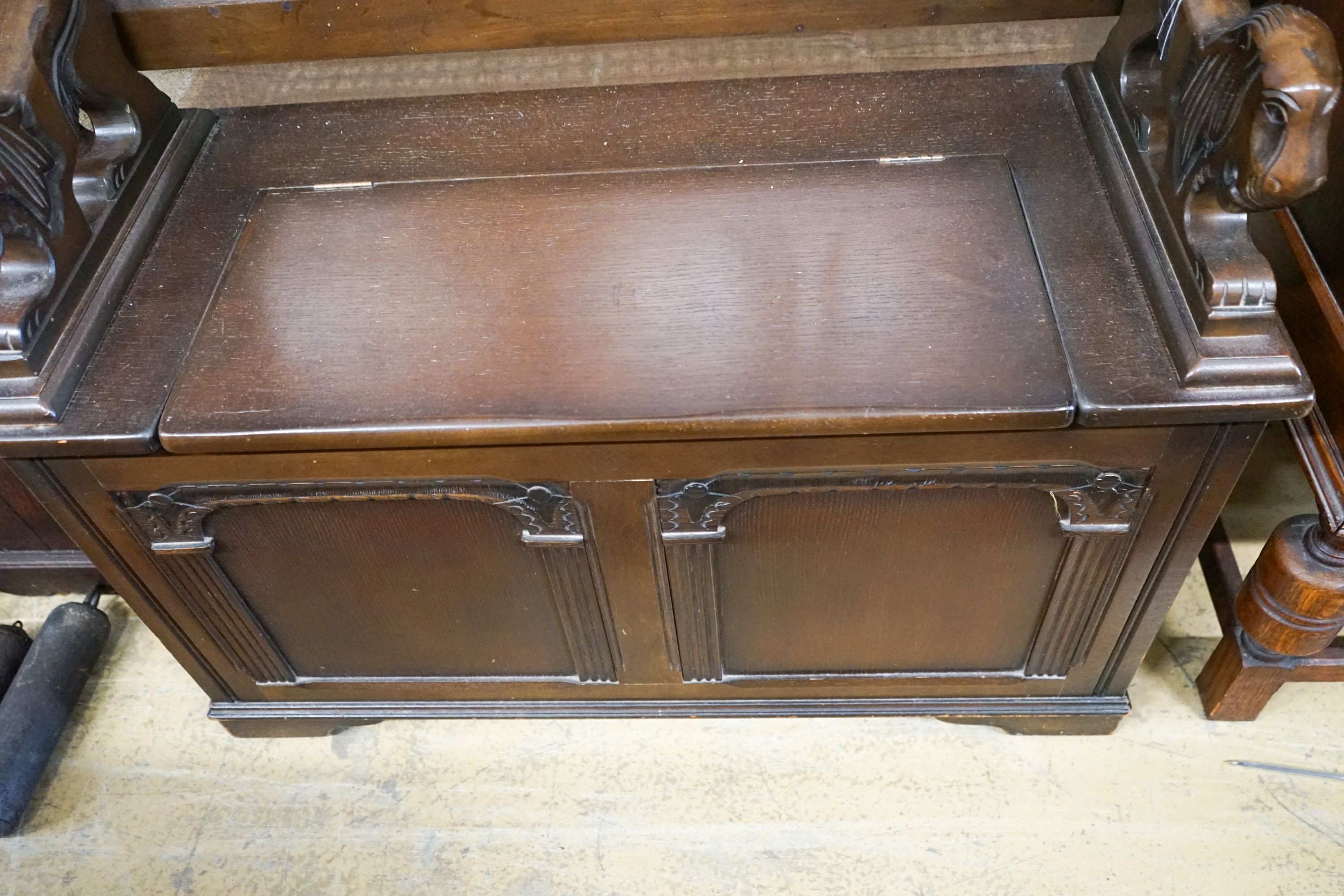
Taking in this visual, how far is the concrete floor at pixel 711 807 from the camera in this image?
1.36m

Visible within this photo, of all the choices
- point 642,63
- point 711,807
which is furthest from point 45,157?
point 711,807

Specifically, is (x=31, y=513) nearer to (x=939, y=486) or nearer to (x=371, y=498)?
(x=371, y=498)

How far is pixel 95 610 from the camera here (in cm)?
162

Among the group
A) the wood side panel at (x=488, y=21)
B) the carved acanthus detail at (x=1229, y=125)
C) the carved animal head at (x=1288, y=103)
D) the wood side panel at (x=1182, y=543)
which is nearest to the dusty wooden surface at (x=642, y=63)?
the wood side panel at (x=488, y=21)

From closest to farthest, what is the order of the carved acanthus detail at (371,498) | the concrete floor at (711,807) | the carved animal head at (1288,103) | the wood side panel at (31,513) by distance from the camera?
the carved animal head at (1288,103) → the carved acanthus detail at (371,498) → the concrete floor at (711,807) → the wood side panel at (31,513)

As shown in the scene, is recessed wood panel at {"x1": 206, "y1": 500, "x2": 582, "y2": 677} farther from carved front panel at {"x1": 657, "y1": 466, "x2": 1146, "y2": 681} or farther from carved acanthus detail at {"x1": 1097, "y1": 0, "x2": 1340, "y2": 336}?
carved acanthus detail at {"x1": 1097, "y1": 0, "x2": 1340, "y2": 336}

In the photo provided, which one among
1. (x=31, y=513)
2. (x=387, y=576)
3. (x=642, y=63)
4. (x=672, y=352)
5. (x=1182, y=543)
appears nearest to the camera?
(x=672, y=352)

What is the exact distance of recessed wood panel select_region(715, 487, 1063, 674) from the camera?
1121 millimetres

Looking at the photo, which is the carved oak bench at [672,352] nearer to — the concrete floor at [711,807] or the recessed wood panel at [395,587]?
the recessed wood panel at [395,587]

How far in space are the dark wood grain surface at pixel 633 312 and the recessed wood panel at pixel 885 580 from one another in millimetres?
159

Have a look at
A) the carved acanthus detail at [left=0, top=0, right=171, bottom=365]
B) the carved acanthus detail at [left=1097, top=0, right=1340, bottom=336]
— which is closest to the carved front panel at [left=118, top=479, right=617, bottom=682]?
the carved acanthus detail at [left=0, top=0, right=171, bottom=365]

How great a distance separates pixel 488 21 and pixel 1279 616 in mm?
1218

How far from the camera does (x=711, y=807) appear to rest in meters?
1.43

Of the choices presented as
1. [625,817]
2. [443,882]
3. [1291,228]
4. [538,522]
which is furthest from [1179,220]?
[443,882]
